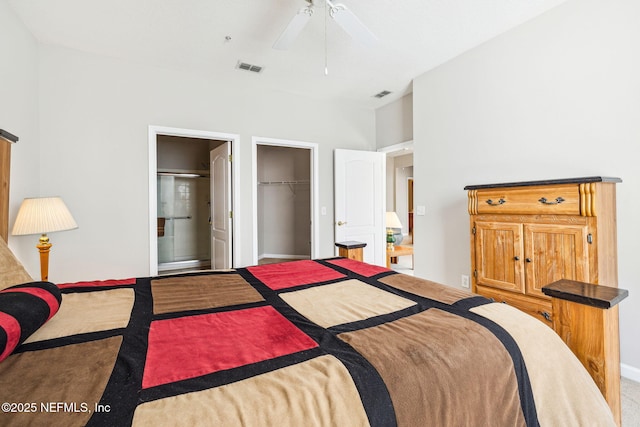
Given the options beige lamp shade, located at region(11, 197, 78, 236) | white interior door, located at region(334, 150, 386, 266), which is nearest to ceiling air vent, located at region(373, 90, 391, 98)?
white interior door, located at region(334, 150, 386, 266)

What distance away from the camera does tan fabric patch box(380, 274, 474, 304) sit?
1.34 metres

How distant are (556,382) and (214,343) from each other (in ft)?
3.82

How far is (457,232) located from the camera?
3.28 m

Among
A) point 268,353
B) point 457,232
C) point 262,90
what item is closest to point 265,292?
point 268,353

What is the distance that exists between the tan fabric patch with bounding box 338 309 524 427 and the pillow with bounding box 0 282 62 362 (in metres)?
0.90

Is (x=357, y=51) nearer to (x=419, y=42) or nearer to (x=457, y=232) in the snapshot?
(x=419, y=42)

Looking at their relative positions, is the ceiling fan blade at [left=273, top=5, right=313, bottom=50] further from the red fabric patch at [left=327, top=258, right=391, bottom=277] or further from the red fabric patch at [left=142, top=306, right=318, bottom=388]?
the red fabric patch at [left=142, top=306, right=318, bottom=388]

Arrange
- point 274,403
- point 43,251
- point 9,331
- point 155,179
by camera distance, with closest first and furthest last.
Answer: point 274,403 < point 9,331 < point 43,251 < point 155,179

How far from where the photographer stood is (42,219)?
2.31 m

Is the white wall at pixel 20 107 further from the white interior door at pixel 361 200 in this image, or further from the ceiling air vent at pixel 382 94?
the ceiling air vent at pixel 382 94

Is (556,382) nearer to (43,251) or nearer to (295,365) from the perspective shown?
(295,365)

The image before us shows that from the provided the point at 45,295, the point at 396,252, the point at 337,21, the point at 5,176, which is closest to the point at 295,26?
the point at 337,21

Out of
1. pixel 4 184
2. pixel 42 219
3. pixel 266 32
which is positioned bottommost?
pixel 42 219

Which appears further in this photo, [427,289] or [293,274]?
[293,274]
